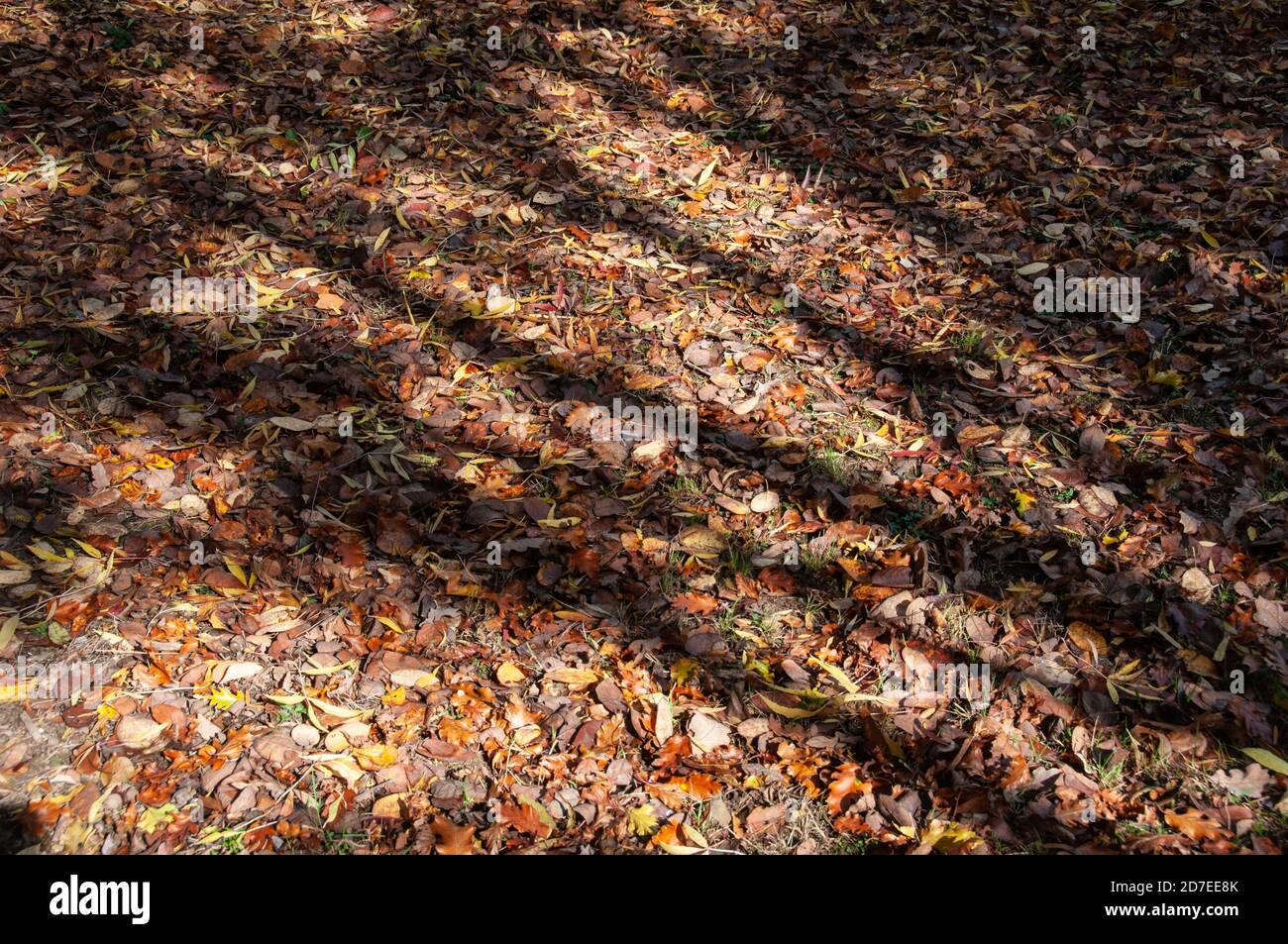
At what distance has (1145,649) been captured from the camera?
330 cm

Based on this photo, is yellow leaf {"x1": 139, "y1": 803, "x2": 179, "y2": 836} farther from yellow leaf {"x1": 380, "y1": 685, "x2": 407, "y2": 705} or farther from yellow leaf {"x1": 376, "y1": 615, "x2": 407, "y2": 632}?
yellow leaf {"x1": 376, "y1": 615, "x2": 407, "y2": 632}

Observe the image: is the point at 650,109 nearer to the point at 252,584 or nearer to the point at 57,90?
the point at 57,90

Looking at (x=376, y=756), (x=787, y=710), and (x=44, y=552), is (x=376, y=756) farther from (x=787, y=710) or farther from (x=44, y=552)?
(x=44, y=552)

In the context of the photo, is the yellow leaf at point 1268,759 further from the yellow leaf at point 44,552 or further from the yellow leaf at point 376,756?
the yellow leaf at point 44,552

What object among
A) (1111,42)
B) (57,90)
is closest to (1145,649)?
(1111,42)

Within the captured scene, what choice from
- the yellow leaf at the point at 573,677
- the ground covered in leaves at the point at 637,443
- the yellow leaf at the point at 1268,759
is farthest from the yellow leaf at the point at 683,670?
the yellow leaf at the point at 1268,759

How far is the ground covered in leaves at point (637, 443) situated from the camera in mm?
2967

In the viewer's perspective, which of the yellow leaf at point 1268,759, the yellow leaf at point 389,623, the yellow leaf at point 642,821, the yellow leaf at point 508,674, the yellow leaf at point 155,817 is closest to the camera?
the yellow leaf at point 155,817

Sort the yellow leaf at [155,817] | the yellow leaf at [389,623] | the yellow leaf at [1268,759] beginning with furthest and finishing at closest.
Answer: the yellow leaf at [389,623] < the yellow leaf at [1268,759] < the yellow leaf at [155,817]

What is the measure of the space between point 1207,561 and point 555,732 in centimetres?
258

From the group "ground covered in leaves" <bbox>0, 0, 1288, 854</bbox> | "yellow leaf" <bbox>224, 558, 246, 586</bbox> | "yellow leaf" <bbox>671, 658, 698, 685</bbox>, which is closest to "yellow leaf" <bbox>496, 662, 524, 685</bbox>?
"ground covered in leaves" <bbox>0, 0, 1288, 854</bbox>

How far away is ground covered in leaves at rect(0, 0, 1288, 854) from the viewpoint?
117 inches

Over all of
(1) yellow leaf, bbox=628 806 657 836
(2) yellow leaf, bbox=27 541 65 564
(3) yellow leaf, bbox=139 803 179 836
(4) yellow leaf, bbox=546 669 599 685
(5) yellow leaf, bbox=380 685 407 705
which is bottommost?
(3) yellow leaf, bbox=139 803 179 836

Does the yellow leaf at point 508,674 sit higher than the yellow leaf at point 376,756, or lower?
higher
